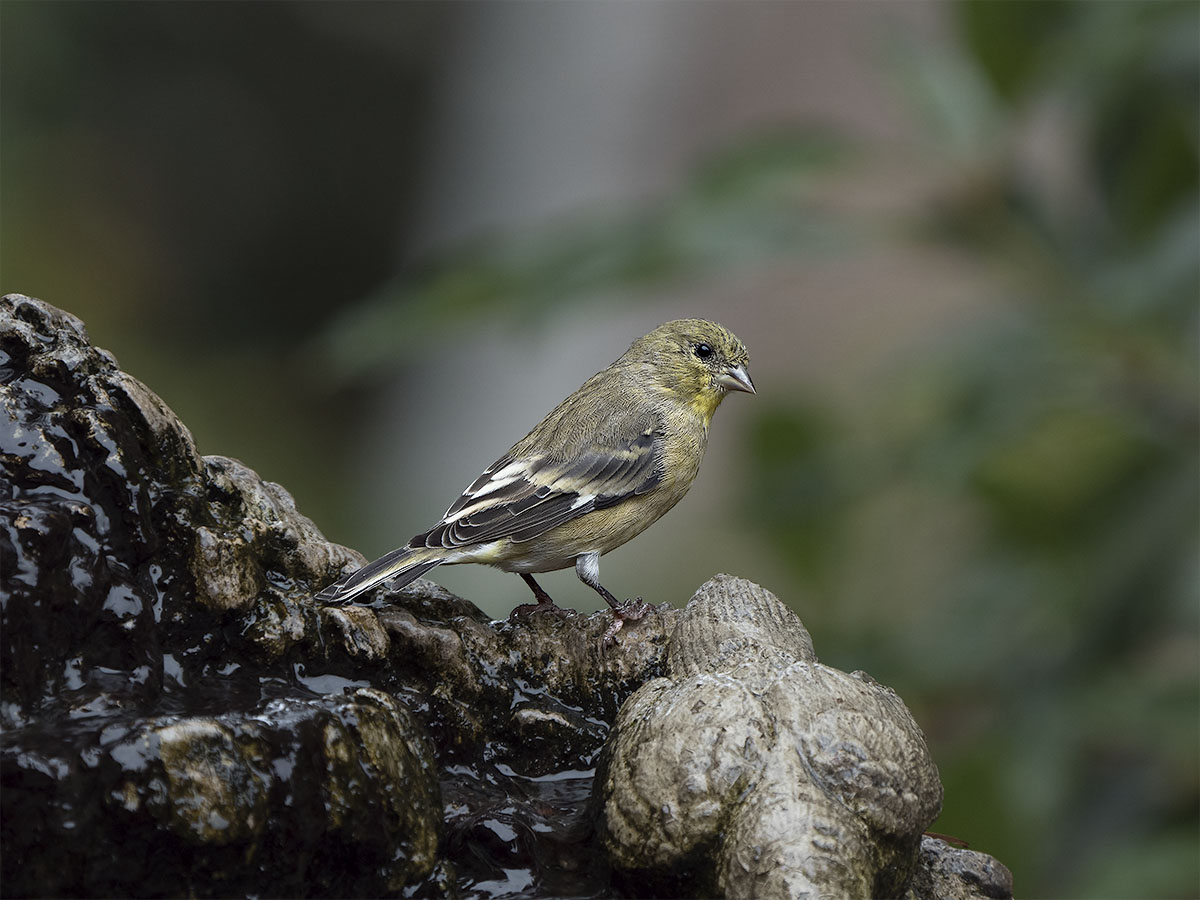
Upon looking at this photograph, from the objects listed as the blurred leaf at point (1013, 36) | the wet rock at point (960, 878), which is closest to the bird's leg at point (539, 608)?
the wet rock at point (960, 878)

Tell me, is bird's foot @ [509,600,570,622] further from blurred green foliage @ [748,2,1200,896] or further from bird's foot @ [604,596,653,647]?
blurred green foliage @ [748,2,1200,896]

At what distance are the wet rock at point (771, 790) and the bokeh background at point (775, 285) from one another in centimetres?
128

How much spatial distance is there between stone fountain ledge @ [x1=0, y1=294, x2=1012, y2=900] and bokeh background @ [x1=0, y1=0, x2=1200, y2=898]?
42.2 inches

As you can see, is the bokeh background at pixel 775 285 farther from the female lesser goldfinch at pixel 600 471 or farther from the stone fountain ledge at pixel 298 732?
the stone fountain ledge at pixel 298 732

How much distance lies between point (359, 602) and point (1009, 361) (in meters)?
2.06

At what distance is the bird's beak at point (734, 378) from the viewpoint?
3695 millimetres

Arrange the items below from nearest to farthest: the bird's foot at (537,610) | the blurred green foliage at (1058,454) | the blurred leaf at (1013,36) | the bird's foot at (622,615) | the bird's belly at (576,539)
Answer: the bird's foot at (622,615), the bird's foot at (537,610), the bird's belly at (576,539), the blurred green foliage at (1058,454), the blurred leaf at (1013,36)

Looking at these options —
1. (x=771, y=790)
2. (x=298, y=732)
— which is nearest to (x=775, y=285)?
(x=771, y=790)

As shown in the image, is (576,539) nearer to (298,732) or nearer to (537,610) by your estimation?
(537,610)

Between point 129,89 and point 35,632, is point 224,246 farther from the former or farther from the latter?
point 35,632

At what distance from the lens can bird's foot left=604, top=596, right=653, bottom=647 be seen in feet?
9.66

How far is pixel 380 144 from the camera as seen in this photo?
46.3 feet

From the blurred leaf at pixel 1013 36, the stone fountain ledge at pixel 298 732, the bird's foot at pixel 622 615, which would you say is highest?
the blurred leaf at pixel 1013 36

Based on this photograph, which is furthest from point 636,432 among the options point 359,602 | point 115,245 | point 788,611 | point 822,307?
point 115,245
